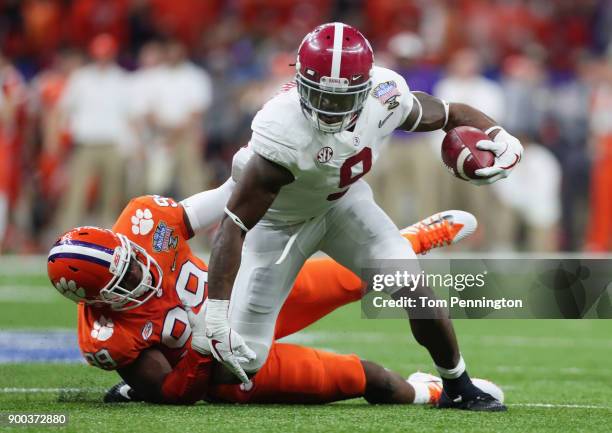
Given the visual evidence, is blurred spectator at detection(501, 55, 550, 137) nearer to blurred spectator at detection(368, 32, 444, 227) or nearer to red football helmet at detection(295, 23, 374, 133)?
blurred spectator at detection(368, 32, 444, 227)

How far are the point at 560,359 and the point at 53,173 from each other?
6.39 metres

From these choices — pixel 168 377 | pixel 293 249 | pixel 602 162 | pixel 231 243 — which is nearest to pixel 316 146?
pixel 231 243

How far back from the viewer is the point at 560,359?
6191mm

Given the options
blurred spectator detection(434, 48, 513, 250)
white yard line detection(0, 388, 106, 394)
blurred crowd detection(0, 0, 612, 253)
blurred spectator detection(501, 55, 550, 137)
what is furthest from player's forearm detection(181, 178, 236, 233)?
blurred spectator detection(501, 55, 550, 137)

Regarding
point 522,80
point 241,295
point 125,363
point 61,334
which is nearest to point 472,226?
point 241,295

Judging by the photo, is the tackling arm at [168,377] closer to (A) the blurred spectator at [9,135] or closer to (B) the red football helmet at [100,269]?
(B) the red football helmet at [100,269]

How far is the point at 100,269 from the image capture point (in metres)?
4.27

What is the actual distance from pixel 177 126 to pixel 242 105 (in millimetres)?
655

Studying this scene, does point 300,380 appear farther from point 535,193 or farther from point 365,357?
point 535,193

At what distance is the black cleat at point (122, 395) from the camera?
4609 mm

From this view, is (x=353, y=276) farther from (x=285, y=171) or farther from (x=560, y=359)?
(x=560, y=359)

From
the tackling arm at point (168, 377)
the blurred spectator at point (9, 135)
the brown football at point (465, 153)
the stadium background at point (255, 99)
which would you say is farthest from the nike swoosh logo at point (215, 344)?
the blurred spectator at point (9, 135)

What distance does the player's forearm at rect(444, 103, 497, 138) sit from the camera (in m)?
4.62

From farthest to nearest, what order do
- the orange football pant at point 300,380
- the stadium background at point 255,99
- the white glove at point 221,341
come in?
the stadium background at point 255,99
the orange football pant at point 300,380
the white glove at point 221,341
